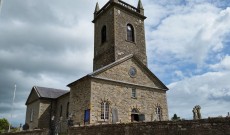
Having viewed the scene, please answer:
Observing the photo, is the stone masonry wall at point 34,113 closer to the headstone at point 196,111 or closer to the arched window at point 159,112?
the arched window at point 159,112

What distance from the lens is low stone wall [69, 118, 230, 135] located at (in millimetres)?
10406

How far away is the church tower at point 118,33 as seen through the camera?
95.0 ft

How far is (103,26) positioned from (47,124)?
17.0m

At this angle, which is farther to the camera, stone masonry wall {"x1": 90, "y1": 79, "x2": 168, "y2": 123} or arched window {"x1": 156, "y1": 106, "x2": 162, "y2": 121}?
arched window {"x1": 156, "y1": 106, "x2": 162, "y2": 121}

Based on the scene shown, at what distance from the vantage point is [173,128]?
11828 mm

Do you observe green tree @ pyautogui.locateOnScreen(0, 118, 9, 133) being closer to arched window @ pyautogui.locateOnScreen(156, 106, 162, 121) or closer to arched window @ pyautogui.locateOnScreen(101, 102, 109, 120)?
arched window @ pyautogui.locateOnScreen(101, 102, 109, 120)

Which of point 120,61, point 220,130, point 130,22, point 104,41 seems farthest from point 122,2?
point 220,130

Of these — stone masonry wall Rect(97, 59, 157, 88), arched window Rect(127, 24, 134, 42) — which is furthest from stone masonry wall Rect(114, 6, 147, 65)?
stone masonry wall Rect(97, 59, 157, 88)

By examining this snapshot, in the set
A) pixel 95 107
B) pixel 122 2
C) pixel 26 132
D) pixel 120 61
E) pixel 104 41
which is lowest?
pixel 26 132

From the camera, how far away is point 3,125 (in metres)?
45.9

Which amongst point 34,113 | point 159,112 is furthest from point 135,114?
point 34,113

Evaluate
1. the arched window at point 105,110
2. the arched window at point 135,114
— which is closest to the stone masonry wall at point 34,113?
the arched window at point 105,110

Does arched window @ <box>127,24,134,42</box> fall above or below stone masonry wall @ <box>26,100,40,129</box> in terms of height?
above

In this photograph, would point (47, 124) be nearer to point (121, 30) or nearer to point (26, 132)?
point (26, 132)
